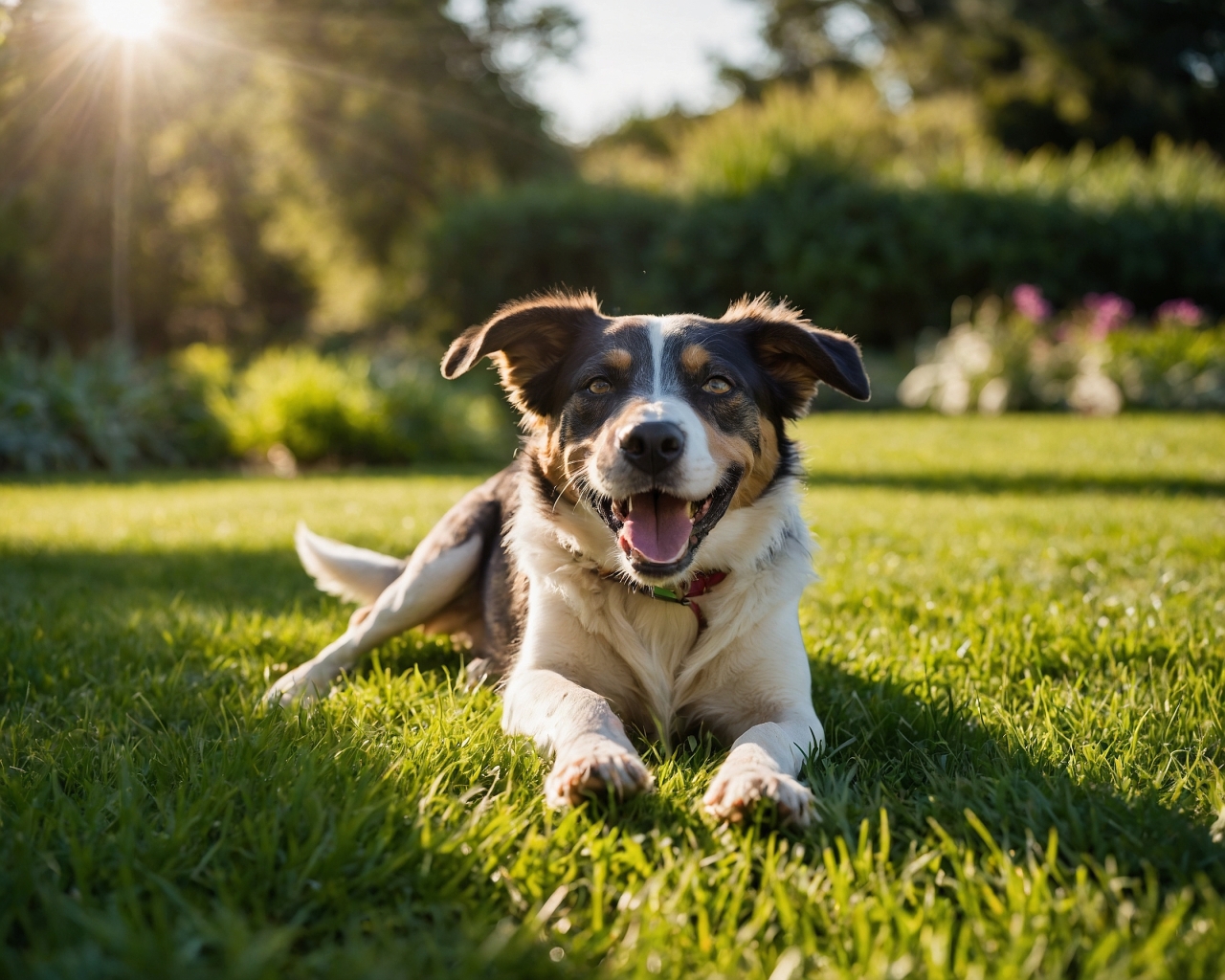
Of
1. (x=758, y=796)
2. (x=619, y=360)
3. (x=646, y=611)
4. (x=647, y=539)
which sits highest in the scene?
(x=619, y=360)

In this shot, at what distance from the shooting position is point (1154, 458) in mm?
9547

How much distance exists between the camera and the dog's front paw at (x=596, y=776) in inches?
91.7

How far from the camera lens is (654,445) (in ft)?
9.53

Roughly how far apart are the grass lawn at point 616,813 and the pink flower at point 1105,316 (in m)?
10.6

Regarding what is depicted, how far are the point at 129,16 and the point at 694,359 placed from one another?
1711 cm

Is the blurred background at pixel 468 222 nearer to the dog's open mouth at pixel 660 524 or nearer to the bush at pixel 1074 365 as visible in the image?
the bush at pixel 1074 365

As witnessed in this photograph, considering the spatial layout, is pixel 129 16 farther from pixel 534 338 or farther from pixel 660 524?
pixel 660 524

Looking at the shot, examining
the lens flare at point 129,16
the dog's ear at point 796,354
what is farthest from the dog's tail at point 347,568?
the lens flare at point 129,16

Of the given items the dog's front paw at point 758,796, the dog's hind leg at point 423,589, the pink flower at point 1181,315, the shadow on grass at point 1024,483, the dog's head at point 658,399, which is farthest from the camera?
the pink flower at point 1181,315

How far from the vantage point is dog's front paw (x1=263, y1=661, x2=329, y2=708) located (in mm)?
3296

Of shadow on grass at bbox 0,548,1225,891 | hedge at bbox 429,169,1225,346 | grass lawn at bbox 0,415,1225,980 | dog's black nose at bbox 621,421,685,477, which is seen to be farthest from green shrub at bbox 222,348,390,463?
dog's black nose at bbox 621,421,685,477

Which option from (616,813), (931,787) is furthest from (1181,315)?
(616,813)

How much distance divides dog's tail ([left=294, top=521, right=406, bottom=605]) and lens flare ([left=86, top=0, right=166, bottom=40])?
9500 millimetres

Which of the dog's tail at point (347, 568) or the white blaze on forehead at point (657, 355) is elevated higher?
the white blaze on forehead at point (657, 355)
